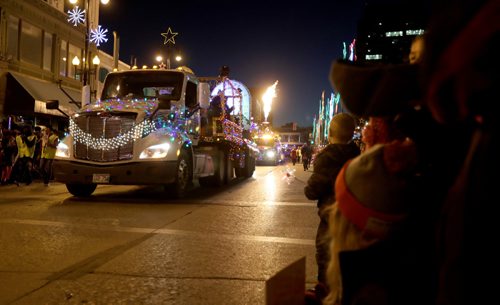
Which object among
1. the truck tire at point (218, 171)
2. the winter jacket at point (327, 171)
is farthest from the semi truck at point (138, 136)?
the winter jacket at point (327, 171)

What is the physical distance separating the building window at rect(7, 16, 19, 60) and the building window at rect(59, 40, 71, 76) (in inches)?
161

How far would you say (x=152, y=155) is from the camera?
9703 millimetres

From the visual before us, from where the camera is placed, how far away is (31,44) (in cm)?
2356

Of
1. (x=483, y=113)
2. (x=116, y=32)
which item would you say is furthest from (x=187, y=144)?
(x=116, y=32)

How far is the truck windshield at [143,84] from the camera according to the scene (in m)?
11.7

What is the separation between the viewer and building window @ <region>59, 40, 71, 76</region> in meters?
26.4

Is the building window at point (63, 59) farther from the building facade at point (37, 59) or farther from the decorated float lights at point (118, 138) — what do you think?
the decorated float lights at point (118, 138)

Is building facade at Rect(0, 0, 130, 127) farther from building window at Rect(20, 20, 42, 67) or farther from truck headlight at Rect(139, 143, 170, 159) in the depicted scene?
truck headlight at Rect(139, 143, 170, 159)

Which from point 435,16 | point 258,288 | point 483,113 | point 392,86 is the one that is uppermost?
point 435,16

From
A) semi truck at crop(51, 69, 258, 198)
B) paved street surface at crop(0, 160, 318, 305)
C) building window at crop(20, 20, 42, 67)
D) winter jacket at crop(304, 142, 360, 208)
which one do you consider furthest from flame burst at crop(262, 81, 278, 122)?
winter jacket at crop(304, 142, 360, 208)

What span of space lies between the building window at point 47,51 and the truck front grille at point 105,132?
664 inches

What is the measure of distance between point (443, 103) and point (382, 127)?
1.96 feet

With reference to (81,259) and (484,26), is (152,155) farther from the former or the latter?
(484,26)

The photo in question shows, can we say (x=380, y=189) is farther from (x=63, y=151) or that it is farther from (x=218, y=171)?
(x=218, y=171)
